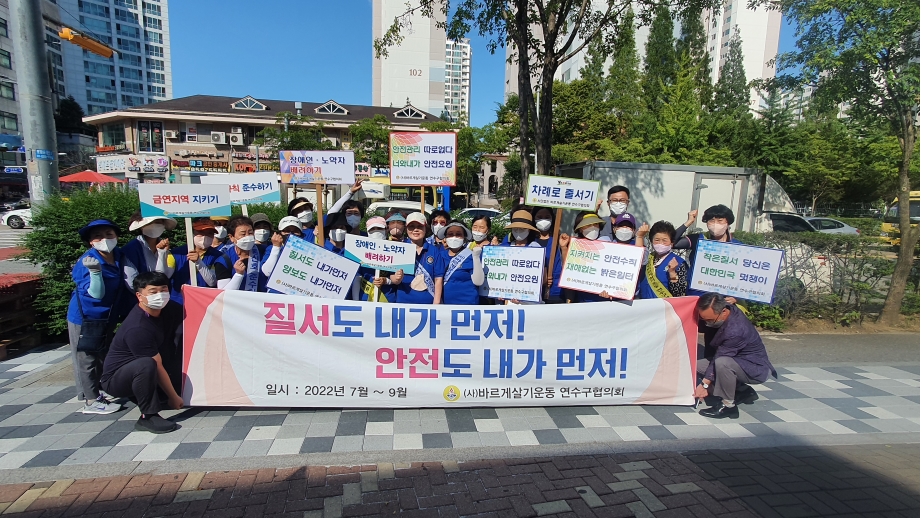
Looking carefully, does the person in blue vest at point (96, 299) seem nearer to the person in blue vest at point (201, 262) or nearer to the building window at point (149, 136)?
the person in blue vest at point (201, 262)

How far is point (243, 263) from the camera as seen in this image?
14.6ft

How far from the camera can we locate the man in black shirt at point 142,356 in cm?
369

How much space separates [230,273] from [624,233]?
13.0 ft

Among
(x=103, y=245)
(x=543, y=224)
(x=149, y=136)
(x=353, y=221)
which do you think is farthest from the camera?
(x=149, y=136)

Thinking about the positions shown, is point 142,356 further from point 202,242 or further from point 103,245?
point 202,242

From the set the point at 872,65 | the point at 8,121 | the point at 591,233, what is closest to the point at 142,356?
the point at 591,233

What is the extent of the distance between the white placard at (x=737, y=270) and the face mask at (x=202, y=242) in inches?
191

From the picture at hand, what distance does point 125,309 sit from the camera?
13.8 ft

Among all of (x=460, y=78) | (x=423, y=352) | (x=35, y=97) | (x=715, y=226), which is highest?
(x=460, y=78)

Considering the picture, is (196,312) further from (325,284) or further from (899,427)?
(899,427)

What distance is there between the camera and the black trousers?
3.69 m

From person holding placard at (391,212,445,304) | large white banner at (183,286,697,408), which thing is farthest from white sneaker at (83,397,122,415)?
person holding placard at (391,212,445,304)

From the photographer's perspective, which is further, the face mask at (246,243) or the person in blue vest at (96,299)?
the face mask at (246,243)

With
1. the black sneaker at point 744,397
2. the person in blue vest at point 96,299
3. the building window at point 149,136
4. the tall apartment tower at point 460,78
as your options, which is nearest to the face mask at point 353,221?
the person in blue vest at point 96,299
